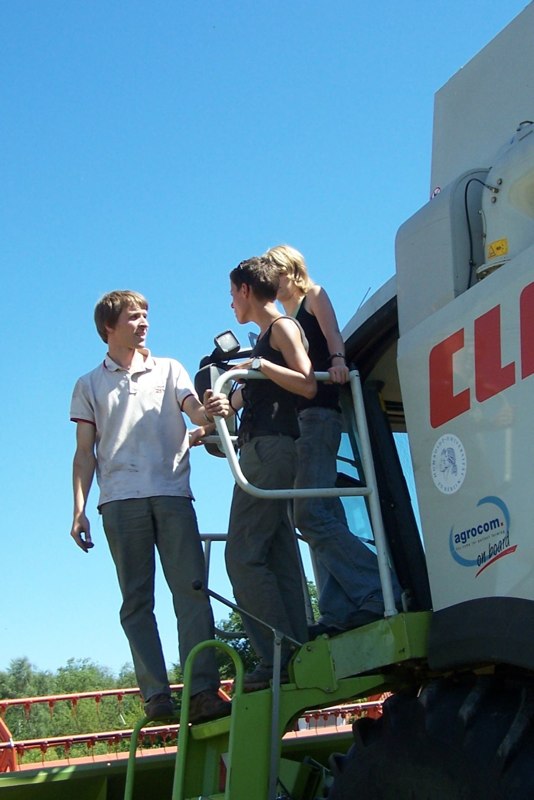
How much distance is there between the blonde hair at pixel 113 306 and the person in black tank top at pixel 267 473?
689 mm

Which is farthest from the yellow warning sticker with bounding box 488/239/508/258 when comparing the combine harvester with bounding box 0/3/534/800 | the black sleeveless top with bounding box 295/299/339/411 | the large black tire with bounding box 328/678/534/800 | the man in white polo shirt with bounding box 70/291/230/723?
the man in white polo shirt with bounding box 70/291/230/723

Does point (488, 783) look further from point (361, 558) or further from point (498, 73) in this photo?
point (498, 73)

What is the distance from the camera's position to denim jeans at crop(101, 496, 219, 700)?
466 cm

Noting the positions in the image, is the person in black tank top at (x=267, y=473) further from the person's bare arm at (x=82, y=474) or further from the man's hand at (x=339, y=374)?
the person's bare arm at (x=82, y=474)

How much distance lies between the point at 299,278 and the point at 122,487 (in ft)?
4.09

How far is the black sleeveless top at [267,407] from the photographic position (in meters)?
4.56

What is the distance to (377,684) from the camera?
4020mm

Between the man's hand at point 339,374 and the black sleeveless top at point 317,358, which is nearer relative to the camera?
the man's hand at point 339,374

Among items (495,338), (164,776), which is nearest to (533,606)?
(495,338)

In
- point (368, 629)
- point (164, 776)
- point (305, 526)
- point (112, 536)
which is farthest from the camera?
point (164, 776)

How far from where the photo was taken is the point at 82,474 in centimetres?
501

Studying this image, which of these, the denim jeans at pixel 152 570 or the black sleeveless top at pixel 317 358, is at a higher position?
the black sleeveless top at pixel 317 358

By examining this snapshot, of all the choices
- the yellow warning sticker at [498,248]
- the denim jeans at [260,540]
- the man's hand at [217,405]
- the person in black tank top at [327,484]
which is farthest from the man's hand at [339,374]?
the yellow warning sticker at [498,248]

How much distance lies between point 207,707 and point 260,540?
0.72 metres
